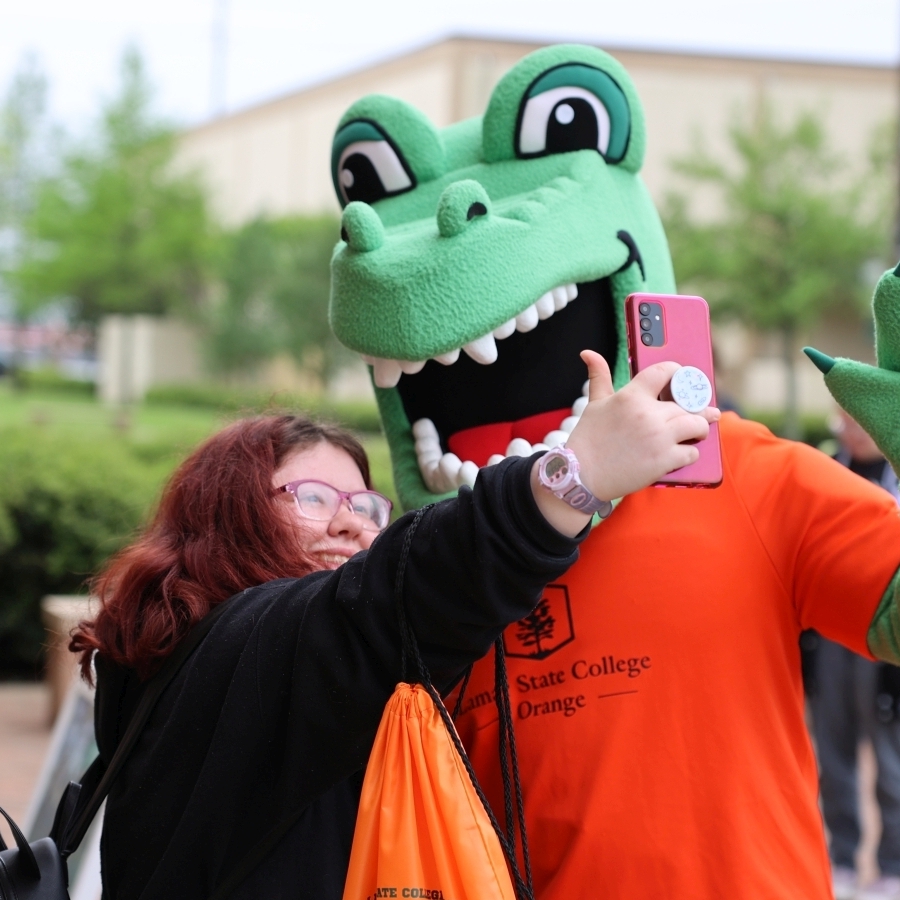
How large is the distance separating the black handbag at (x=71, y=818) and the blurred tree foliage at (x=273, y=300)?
26.4 meters

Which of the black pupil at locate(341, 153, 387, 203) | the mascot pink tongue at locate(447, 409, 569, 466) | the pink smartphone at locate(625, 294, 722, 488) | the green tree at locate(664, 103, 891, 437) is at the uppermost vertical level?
the green tree at locate(664, 103, 891, 437)

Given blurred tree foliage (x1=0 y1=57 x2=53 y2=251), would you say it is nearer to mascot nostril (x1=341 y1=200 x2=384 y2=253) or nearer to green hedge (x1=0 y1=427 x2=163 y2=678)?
green hedge (x1=0 y1=427 x2=163 y2=678)

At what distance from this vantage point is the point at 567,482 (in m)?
1.29

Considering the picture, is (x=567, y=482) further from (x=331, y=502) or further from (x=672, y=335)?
(x=331, y=502)

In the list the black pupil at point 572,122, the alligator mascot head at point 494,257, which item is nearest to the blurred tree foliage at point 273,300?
the alligator mascot head at point 494,257

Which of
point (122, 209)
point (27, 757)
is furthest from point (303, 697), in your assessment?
point (122, 209)

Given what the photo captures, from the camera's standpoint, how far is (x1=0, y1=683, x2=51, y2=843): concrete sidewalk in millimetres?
5367

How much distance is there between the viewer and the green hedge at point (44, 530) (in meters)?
7.25

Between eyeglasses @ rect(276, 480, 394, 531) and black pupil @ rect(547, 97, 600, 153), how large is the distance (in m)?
0.72

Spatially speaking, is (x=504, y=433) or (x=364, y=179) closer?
(x=504, y=433)

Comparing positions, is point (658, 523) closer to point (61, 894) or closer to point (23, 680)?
point (61, 894)

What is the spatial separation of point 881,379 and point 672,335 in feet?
0.91

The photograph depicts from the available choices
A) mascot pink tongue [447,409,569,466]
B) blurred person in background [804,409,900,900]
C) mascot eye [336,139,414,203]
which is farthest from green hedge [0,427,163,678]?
mascot pink tongue [447,409,569,466]

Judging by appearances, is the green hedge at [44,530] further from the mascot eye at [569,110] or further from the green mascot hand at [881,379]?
the green mascot hand at [881,379]
